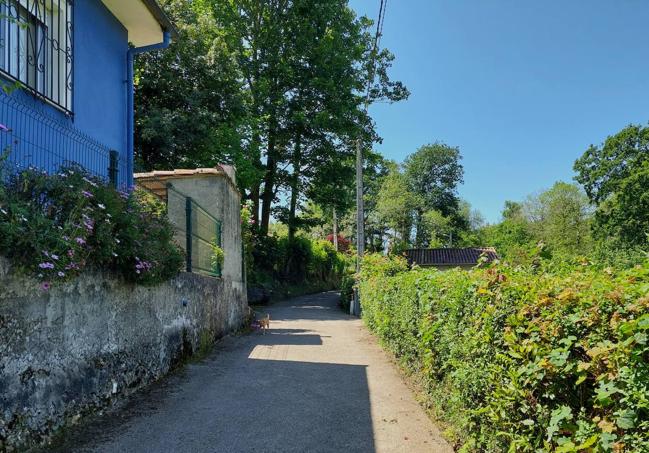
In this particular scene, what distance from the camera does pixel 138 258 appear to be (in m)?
5.47

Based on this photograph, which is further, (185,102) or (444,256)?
(444,256)

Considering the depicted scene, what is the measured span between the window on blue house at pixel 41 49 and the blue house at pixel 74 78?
12 millimetres

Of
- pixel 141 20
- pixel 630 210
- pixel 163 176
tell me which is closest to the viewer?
pixel 141 20

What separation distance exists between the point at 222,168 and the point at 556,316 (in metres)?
10.2

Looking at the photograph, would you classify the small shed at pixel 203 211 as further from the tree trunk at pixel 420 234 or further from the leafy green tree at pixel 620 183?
the tree trunk at pixel 420 234

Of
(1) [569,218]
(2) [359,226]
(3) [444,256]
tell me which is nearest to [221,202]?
(2) [359,226]

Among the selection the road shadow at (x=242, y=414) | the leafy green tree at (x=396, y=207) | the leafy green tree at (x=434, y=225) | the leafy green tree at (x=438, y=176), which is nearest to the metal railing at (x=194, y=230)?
the road shadow at (x=242, y=414)

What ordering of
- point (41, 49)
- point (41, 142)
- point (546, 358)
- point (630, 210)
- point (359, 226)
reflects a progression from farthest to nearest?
1. point (630, 210)
2. point (359, 226)
3. point (41, 49)
4. point (41, 142)
5. point (546, 358)

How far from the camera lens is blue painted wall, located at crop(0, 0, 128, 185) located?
18.6 ft

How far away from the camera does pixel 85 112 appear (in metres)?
7.45

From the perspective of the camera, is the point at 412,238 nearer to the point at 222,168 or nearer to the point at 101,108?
the point at 222,168

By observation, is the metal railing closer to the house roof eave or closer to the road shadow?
the road shadow

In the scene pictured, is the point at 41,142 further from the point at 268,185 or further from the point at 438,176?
the point at 438,176

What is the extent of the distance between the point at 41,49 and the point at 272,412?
5.56 metres
